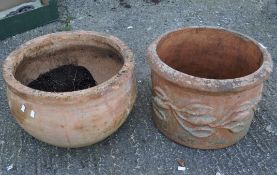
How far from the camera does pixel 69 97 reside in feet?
6.64

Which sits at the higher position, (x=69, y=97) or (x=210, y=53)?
(x=69, y=97)

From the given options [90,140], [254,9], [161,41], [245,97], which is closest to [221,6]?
[254,9]

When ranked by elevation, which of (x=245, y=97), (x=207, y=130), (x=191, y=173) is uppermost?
(x=245, y=97)

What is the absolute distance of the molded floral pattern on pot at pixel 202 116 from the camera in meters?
2.22

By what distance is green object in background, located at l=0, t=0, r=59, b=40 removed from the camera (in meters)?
3.60

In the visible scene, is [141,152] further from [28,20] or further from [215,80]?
[28,20]

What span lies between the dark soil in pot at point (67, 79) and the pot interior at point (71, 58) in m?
0.05

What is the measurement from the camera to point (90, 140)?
2.27m

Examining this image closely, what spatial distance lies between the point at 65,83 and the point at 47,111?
2.02 feet

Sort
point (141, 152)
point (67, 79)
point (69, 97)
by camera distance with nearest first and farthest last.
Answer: point (69, 97)
point (141, 152)
point (67, 79)

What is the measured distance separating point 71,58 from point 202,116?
3.50 feet

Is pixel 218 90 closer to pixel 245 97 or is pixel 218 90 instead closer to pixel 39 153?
pixel 245 97

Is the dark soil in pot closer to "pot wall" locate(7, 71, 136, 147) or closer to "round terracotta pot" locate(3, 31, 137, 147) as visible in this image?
"round terracotta pot" locate(3, 31, 137, 147)

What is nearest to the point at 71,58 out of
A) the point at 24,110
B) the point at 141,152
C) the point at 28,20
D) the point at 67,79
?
the point at 67,79
